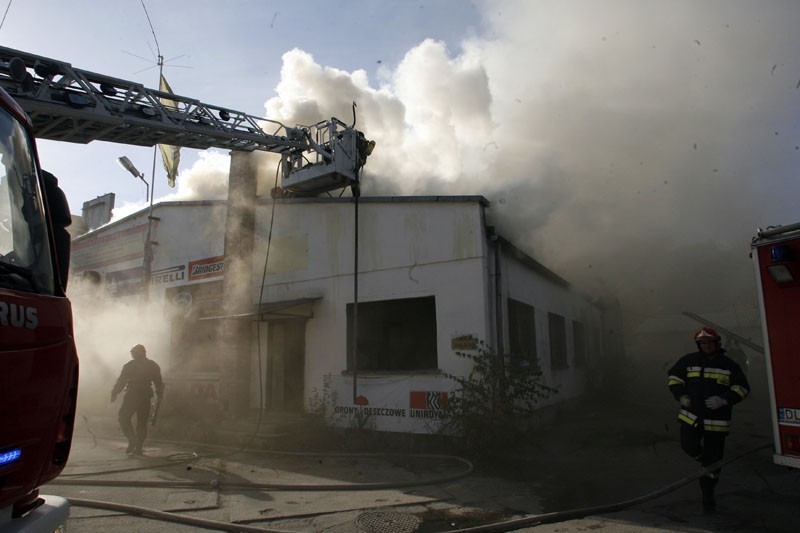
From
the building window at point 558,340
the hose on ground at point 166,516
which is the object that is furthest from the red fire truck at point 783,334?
the building window at point 558,340

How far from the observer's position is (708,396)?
15.9 ft

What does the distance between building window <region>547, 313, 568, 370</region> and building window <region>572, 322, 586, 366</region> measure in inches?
48.4

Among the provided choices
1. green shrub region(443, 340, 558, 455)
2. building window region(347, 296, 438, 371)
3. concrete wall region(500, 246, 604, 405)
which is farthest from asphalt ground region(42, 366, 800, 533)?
building window region(347, 296, 438, 371)

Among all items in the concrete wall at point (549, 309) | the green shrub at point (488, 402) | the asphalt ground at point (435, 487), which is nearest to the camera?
the asphalt ground at point (435, 487)

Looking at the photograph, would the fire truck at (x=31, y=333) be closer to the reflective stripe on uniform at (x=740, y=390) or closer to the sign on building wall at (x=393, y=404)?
the reflective stripe on uniform at (x=740, y=390)

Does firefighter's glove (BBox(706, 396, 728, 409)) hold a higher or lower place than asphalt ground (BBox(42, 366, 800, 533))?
higher

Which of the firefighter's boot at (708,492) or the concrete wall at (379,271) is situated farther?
the concrete wall at (379,271)

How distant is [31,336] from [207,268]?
398 inches

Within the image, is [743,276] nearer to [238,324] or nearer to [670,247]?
[670,247]

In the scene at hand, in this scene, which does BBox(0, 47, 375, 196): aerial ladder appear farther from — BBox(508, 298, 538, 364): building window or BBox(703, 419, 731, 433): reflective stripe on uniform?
BBox(703, 419, 731, 433): reflective stripe on uniform

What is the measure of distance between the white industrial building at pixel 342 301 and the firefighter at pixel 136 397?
5.77ft

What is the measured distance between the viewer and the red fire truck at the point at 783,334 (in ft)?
12.8

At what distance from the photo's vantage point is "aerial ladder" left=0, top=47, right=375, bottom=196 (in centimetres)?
636

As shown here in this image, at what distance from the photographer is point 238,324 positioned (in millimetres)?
10594
